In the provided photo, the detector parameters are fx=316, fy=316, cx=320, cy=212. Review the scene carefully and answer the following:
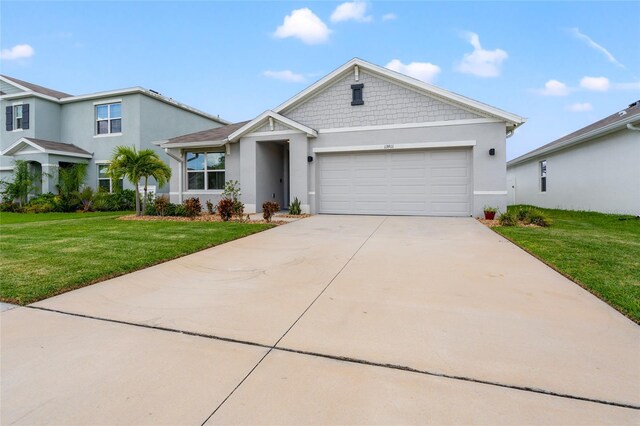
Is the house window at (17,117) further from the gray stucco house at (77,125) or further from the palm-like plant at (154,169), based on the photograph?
the palm-like plant at (154,169)

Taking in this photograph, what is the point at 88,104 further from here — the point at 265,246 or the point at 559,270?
the point at 559,270

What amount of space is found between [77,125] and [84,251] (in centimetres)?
1707

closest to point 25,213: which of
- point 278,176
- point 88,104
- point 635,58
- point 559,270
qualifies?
point 88,104

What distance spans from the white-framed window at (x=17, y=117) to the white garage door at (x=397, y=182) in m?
18.6

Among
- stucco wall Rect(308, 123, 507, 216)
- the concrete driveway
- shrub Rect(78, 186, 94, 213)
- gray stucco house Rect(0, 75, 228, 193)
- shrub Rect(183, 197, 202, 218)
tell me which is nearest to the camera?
the concrete driveway

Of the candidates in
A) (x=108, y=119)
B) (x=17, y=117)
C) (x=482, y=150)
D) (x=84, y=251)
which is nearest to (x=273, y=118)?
(x=482, y=150)

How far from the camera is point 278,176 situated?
14.9 metres

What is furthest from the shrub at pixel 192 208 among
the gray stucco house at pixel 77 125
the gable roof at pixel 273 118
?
the gray stucco house at pixel 77 125

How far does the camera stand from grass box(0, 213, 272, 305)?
13.0 ft

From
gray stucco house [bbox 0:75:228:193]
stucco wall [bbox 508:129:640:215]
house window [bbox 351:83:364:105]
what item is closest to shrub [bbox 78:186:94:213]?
gray stucco house [bbox 0:75:228:193]

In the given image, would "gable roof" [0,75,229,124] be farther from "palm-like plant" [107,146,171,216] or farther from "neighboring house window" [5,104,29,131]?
"palm-like plant" [107,146,171,216]

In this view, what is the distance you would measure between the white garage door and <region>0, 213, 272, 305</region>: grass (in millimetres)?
4505

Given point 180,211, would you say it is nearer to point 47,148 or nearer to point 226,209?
point 226,209

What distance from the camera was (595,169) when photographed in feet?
41.7
